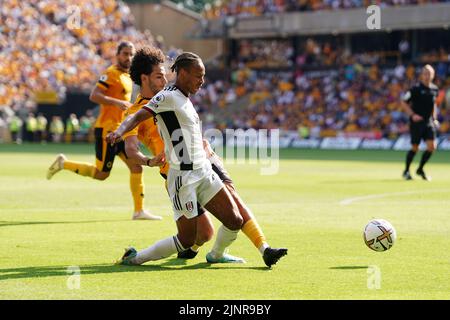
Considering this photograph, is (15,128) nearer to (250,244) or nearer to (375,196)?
(375,196)

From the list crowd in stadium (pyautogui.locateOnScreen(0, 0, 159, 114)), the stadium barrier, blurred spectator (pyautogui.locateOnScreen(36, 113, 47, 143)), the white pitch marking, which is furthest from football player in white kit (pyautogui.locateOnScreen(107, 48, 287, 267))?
blurred spectator (pyautogui.locateOnScreen(36, 113, 47, 143))

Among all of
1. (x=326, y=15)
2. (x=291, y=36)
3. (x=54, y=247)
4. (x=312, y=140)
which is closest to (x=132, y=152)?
(x=54, y=247)

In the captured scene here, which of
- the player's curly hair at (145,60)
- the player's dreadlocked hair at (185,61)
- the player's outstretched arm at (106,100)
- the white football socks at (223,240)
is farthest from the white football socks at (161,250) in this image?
the player's outstretched arm at (106,100)

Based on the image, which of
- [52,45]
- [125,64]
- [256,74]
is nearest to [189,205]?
[125,64]

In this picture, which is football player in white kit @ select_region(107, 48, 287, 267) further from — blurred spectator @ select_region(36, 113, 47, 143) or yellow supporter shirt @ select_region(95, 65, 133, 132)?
blurred spectator @ select_region(36, 113, 47, 143)

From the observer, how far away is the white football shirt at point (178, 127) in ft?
29.7

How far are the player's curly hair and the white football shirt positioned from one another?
1.62 meters

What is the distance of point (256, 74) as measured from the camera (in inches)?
2223

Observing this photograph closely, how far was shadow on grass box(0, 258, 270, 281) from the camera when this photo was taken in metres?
8.94

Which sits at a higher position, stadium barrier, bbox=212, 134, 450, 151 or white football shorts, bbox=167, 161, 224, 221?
white football shorts, bbox=167, 161, 224, 221

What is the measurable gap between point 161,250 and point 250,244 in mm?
2310

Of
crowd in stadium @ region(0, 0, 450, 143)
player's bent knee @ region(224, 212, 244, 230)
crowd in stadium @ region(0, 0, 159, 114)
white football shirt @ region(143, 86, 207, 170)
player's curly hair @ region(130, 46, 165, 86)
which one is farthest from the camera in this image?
crowd in stadium @ region(0, 0, 159, 114)
